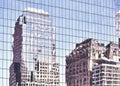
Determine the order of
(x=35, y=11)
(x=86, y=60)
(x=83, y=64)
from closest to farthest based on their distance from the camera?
1. (x=35, y=11)
2. (x=83, y=64)
3. (x=86, y=60)

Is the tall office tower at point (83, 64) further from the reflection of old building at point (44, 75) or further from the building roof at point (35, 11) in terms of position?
the building roof at point (35, 11)

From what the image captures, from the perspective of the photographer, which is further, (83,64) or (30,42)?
(83,64)

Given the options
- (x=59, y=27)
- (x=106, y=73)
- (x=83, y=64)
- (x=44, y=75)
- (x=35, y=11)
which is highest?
(x=35, y=11)

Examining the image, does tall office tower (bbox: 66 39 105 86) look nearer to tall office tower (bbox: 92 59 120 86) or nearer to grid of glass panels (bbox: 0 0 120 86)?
tall office tower (bbox: 92 59 120 86)

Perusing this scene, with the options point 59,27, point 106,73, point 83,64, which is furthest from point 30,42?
point 106,73

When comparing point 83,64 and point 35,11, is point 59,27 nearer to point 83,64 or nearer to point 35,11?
point 35,11

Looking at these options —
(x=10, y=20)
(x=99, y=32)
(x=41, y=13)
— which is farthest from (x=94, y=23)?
(x=10, y=20)

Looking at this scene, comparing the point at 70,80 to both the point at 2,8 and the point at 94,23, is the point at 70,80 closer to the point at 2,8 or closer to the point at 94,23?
the point at 94,23

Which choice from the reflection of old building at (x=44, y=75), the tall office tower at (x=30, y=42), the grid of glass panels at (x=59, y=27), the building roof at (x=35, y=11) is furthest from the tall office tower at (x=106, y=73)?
the building roof at (x=35, y=11)

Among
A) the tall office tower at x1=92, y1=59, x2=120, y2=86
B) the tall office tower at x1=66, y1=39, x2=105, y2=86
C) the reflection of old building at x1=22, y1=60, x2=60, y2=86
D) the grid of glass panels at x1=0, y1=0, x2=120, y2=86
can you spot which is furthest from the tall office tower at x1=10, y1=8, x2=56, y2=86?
the tall office tower at x1=92, y1=59, x2=120, y2=86

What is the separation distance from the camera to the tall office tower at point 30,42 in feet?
349

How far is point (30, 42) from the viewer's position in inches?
4267

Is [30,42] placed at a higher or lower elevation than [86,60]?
higher

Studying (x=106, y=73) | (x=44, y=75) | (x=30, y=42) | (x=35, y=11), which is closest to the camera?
(x=30, y=42)
